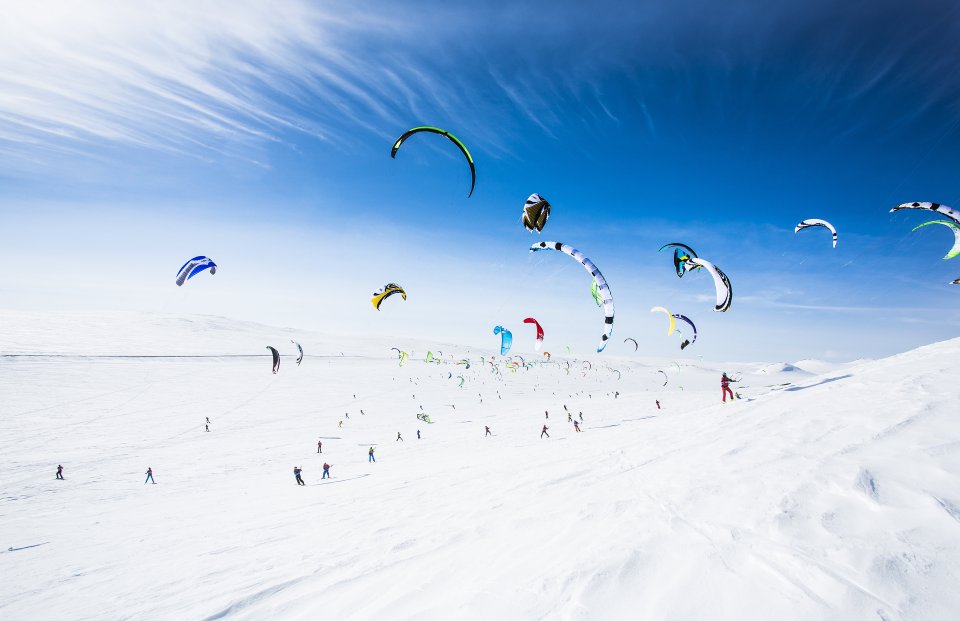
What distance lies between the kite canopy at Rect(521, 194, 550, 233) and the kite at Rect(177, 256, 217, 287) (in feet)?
62.9

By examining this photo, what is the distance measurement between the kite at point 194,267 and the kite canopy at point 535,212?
19.2 meters

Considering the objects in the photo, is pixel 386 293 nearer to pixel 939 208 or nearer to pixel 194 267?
pixel 194 267

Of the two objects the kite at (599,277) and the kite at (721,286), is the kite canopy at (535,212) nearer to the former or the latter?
the kite at (599,277)

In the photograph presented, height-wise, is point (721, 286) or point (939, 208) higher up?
point (939, 208)

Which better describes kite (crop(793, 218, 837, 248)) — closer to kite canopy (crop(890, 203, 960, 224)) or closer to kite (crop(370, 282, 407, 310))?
kite canopy (crop(890, 203, 960, 224))

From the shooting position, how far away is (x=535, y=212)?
14.1 meters

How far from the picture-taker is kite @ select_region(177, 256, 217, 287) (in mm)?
22859

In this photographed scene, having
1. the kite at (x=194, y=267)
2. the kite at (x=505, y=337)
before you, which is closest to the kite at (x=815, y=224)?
the kite at (x=505, y=337)

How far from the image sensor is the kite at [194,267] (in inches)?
900

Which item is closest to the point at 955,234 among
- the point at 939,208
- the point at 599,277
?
the point at 939,208

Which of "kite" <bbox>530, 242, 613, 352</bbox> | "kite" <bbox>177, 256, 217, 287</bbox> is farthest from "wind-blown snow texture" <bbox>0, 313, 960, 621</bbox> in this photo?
"kite" <bbox>177, 256, 217, 287</bbox>

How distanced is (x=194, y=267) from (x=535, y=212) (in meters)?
20.6

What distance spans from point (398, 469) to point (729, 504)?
12890mm

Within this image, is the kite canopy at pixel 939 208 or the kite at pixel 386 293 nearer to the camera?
the kite canopy at pixel 939 208
